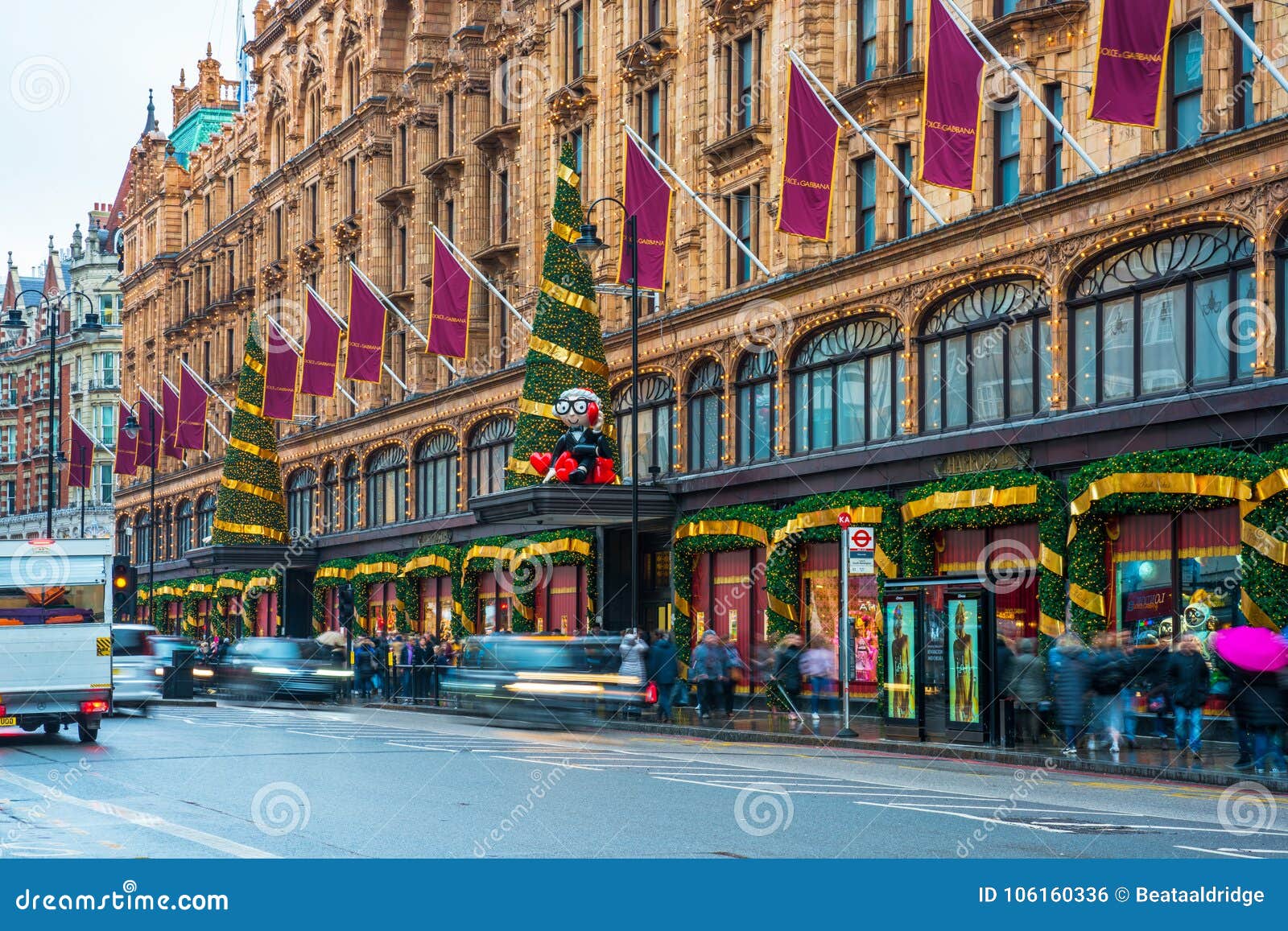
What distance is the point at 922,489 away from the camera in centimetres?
3300

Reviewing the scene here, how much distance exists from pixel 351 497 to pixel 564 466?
82.0 ft

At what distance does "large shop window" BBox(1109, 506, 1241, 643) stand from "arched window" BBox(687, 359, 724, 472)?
14274 millimetres

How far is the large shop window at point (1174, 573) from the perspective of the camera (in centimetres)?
2638

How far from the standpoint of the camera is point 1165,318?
92.5 feet

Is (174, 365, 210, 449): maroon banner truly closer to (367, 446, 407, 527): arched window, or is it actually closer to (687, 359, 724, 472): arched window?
(367, 446, 407, 527): arched window

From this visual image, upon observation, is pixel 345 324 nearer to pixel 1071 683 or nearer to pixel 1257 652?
pixel 1071 683

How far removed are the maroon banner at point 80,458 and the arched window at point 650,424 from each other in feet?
114

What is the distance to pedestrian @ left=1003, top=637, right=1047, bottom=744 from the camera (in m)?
25.2

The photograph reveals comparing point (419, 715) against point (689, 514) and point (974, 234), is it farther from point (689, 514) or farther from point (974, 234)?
point (974, 234)

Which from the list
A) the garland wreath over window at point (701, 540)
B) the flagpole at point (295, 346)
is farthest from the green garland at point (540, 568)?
the flagpole at point (295, 346)

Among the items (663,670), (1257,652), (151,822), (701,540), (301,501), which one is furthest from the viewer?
(301,501)

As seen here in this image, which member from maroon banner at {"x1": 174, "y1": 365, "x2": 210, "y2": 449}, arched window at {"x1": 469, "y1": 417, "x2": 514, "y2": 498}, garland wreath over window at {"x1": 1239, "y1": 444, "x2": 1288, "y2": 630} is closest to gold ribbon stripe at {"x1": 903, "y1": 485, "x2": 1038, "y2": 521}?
garland wreath over window at {"x1": 1239, "y1": 444, "x2": 1288, "y2": 630}

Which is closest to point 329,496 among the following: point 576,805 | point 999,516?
point 999,516

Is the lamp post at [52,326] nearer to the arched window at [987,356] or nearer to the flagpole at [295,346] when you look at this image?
the flagpole at [295,346]
